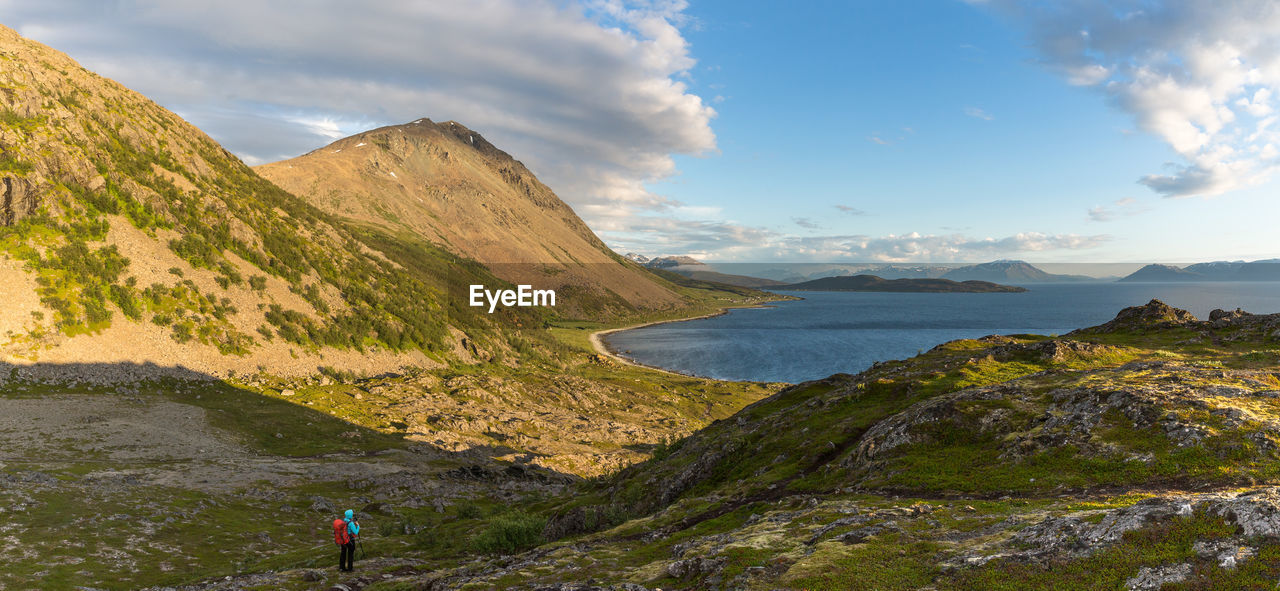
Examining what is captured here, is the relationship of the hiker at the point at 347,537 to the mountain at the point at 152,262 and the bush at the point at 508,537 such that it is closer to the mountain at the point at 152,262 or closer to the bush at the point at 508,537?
the bush at the point at 508,537

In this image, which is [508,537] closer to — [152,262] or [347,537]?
[347,537]

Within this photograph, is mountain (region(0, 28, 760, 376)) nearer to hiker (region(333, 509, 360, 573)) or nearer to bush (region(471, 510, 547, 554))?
hiker (region(333, 509, 360, 573))

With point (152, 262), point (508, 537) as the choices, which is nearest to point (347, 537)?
point (508, 537)

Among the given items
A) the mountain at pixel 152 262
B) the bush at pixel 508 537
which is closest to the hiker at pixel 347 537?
the bush at pixel 508 537

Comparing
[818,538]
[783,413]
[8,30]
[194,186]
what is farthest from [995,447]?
[8,30]

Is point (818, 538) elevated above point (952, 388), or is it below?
below

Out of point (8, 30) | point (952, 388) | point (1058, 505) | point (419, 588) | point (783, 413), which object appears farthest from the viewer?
point (8, 30)

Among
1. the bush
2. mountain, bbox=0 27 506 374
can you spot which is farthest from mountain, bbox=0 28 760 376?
the bush

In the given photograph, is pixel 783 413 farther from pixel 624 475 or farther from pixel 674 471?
pixel 624 475

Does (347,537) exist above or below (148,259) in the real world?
below
